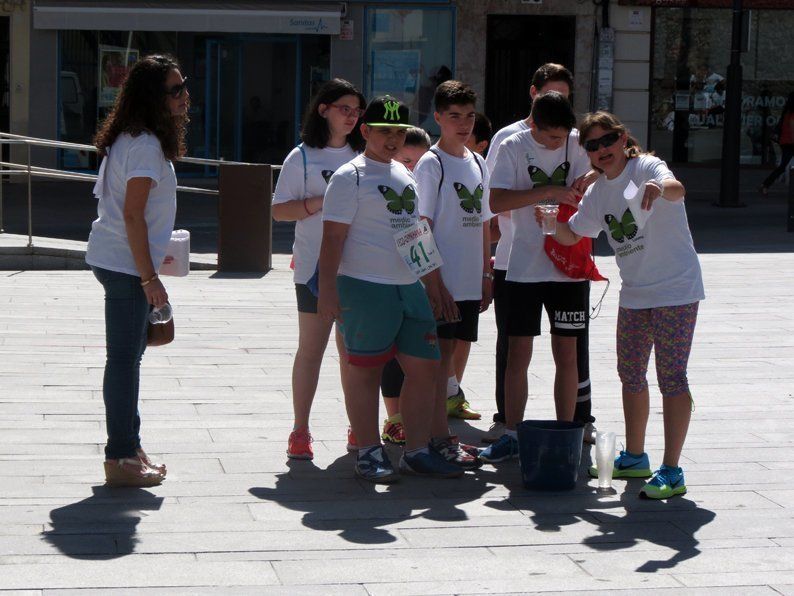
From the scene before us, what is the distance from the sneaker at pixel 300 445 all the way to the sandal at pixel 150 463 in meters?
0.64

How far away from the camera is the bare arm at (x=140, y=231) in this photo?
5262 millimetres

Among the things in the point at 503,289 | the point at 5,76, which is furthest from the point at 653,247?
the point at 5,76

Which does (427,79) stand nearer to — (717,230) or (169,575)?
(717,230)

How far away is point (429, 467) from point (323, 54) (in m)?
18.1

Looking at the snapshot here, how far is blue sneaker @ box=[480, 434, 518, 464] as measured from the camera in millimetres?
6148

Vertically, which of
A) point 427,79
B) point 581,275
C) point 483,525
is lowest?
point 483,525

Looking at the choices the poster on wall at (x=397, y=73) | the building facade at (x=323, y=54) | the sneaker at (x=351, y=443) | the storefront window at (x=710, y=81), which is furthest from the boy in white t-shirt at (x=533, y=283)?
the storefront window at (x=710, y=81)

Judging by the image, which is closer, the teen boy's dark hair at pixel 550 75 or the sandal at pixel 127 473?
the sandal at pixel 127 473

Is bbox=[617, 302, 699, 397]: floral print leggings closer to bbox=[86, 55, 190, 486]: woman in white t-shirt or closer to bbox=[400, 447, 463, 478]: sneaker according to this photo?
bbox=[400, 447, 463, 478]: sneaker

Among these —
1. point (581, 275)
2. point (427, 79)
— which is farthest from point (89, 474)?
point (427, 79)

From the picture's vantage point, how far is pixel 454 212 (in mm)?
6102

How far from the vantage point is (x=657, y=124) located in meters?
24.1

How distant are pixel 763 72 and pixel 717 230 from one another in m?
9.05

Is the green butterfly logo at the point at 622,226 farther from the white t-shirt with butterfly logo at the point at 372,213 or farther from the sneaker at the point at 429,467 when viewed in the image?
the sneaker at the point at 429,467
